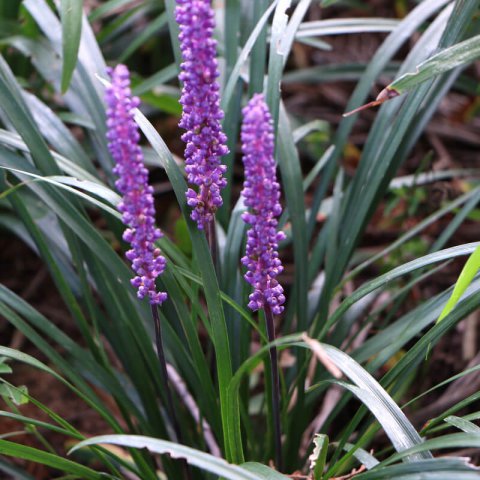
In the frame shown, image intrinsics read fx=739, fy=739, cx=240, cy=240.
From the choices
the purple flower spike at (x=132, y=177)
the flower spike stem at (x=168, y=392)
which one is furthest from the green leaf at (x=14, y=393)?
the purple flower spike at (x=132, y=177)

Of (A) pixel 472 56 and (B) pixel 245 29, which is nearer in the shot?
(A) pixel 472 56

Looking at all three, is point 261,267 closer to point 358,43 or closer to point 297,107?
point 297,107

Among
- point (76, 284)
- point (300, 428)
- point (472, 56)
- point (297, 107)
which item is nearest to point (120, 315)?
point (76, 284)

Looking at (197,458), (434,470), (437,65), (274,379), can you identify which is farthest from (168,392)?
(437,65)

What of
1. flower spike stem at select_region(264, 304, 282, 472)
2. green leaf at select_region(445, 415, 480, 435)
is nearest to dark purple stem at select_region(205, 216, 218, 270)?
flower spike stem at select_region(264, 304, 282, 472)

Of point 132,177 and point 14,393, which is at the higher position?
point 132,177

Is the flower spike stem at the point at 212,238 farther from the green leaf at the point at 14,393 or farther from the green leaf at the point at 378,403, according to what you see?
the green leaf at the point at 14,393

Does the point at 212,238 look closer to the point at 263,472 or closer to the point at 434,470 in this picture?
the point at 263,472

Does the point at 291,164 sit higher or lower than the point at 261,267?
higher
